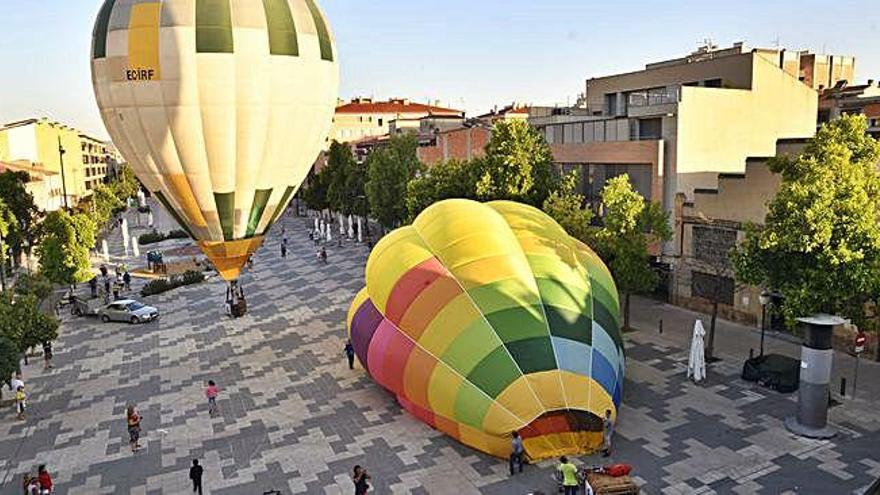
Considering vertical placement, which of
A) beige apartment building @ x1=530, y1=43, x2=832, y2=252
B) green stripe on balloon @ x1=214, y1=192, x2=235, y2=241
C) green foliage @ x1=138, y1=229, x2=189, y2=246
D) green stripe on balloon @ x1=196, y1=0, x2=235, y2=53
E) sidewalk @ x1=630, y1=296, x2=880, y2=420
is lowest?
green foliage @ x1=138, y1=229, x2=189, y2=246

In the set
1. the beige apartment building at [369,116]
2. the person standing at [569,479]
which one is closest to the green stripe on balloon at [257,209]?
the person standing at [569,479]

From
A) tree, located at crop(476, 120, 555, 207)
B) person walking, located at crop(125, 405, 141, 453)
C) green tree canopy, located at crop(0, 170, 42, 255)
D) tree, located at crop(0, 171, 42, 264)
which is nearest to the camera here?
person walking, located at crop(125, 405, 141, 453)

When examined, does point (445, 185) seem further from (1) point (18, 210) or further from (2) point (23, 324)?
(1) point (18, 210)

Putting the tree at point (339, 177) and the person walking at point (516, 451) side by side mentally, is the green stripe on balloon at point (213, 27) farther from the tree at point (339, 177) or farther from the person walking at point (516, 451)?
the tree at point (339, 177)

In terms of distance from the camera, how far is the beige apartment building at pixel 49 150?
278ft

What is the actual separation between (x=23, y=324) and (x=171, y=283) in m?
17.5

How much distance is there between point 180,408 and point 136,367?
5.57 metres

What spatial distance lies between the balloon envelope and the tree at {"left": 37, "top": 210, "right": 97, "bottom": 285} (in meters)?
16.8

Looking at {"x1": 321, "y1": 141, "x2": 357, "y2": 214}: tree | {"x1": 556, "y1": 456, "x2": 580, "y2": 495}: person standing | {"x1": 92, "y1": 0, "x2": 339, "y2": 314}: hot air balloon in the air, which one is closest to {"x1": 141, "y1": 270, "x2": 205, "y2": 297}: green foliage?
{"x1": 92, "y1": 0, "x2": 339, "y2": 314}: hot air balloon in the air

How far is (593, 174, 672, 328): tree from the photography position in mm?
25469

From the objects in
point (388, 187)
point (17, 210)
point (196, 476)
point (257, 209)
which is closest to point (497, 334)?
point (196, 476)

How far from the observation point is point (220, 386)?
74.5ft

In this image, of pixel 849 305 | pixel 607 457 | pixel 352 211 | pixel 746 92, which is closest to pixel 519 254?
pixel 607 457

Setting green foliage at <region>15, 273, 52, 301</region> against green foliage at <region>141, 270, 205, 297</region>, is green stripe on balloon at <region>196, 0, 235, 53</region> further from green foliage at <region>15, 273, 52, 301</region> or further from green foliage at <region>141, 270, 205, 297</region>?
green foliage at <region>141, 270, 205, 297</region>
